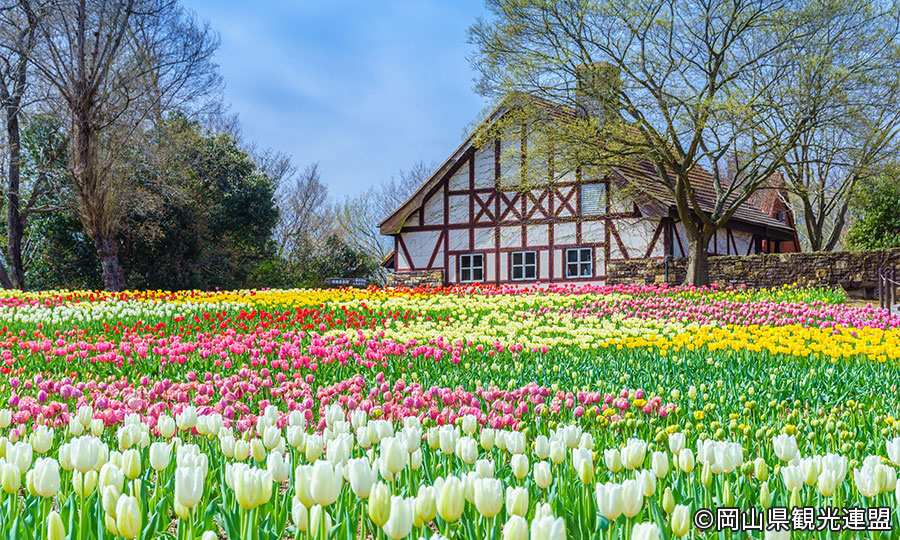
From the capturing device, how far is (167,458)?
8.69ft

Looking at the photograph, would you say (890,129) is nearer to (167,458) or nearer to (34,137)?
(167,458)

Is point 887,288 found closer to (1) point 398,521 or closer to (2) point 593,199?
(2) point 593,199

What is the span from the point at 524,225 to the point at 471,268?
94.7 inches

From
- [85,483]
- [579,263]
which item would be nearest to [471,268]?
[579,263]

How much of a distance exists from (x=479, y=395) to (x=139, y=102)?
22976mm

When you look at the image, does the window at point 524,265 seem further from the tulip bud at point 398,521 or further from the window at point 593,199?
the tulip bud at point 398,521

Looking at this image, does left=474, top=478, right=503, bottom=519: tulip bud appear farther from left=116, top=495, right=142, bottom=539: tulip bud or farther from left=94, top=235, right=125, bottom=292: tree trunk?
left=94, top=235, right=125, bottom=292: tree trunk

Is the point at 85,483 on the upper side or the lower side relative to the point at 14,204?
lower

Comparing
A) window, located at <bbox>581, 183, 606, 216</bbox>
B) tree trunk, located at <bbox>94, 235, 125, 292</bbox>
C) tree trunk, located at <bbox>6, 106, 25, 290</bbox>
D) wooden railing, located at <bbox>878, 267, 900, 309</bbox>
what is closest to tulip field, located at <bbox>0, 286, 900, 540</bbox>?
wooden railing, located at <bbox>878, 267, 900, 309</bbox>

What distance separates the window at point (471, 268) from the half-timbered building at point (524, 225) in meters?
0.03

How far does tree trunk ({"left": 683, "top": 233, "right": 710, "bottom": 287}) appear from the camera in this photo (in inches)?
840

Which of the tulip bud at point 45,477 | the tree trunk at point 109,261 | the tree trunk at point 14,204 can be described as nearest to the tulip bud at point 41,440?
the tulip bud at point 45,477

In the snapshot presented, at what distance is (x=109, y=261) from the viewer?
928 inches

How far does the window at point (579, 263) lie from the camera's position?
2569 centimetres
